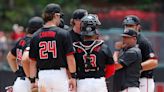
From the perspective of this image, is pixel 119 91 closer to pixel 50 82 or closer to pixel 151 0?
pixel 50 82

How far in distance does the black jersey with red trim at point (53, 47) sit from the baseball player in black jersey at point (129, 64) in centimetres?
113

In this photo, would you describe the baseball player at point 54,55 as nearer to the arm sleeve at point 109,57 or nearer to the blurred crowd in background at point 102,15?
the arm sleeve at point 109,57

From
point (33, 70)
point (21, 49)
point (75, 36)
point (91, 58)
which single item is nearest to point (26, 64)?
point (33, 70)

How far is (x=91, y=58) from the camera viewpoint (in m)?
10.0

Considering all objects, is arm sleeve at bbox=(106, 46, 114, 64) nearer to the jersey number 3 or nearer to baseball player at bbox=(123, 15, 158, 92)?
the jersey number 3

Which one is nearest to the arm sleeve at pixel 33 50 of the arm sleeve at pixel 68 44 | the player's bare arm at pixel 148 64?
the arm sleeve at pixel 68 44

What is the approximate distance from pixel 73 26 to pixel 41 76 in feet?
4.07

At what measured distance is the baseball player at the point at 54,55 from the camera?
9797mm

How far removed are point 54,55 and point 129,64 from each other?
4.78 feet

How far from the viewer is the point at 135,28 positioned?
11219 mm

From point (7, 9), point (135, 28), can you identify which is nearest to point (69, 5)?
point (7, 9)

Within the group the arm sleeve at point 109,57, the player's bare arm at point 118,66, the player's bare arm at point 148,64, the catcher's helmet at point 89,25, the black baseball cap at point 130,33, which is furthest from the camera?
the player's bare arm at point 148,64

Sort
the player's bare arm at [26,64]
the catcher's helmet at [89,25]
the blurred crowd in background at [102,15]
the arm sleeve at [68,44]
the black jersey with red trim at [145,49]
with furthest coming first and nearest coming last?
1. the blurred crowd in background at [102,15]
2. the black jersey with red trim at [145,49]
3. the player's bare arm at [26,64]
4. the catcher's helmet at [89,25]
5. the arm sleeve at [68,44]

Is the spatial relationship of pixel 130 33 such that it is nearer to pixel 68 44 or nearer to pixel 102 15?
pixel 68 44
